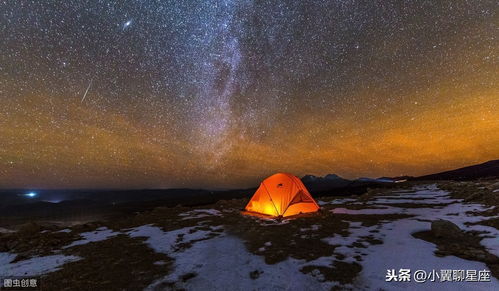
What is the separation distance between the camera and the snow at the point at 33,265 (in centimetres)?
714

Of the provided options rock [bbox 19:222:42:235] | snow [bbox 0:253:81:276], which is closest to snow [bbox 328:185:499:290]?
snow [bbox 0:253:81:276]

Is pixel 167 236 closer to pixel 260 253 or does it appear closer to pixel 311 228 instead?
pixel 260 253

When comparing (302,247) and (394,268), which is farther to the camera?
(302,247)

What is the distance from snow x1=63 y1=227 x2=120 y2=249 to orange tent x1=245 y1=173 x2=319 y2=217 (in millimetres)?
8580

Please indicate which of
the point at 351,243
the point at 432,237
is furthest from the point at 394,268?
the point at 432,237

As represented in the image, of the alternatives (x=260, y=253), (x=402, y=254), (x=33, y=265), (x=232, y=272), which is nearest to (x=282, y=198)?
(x=260, y=253)

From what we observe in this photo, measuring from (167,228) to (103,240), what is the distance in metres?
2.98

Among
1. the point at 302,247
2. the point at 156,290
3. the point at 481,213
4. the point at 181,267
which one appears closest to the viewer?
the point at 156,290

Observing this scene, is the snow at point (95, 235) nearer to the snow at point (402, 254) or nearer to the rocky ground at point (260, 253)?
the rocky ground at point (260, 253)

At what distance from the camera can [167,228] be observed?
12789 mm

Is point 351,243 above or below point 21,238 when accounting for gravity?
below

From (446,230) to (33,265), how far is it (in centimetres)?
1425

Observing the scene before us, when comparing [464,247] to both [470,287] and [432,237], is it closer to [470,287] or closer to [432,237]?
[432,237]

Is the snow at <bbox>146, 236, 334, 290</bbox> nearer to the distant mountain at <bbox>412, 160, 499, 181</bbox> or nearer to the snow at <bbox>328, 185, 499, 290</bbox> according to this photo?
the snow at <bbox>328, 185, 499, 290</bbox>
